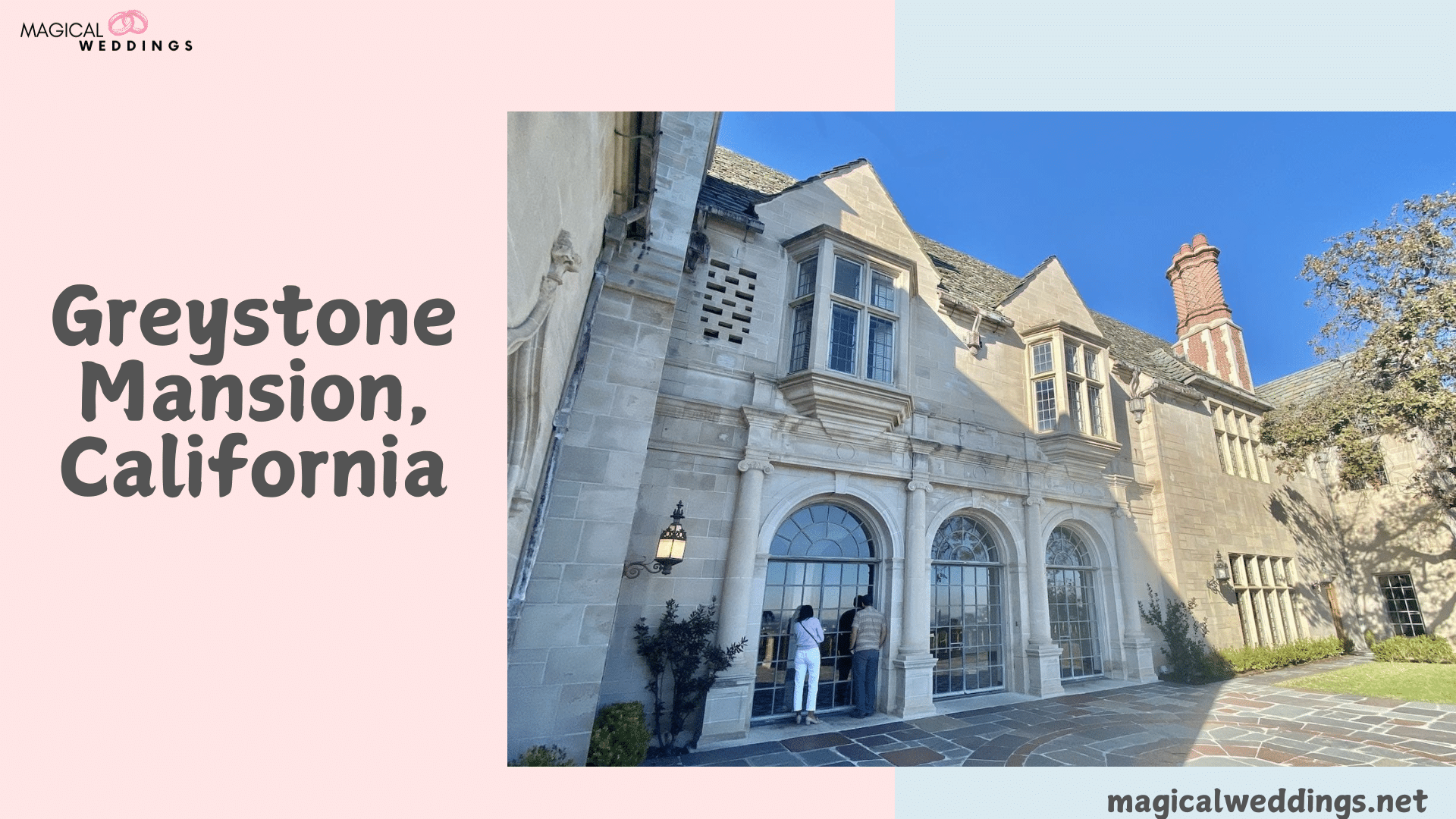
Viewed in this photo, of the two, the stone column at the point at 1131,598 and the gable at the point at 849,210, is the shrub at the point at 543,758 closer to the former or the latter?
the gable at the point at 849,210

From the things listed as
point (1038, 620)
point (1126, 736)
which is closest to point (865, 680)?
point (1126, 736)

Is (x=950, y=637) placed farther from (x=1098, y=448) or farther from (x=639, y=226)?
(x=639, y=226)

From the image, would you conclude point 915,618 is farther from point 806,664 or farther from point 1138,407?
point 1138,407

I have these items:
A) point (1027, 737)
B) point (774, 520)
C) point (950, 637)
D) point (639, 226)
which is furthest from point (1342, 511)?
point (639, 226)

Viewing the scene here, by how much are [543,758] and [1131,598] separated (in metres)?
10.5

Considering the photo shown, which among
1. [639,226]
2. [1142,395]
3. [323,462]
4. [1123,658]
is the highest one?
[1142,395]

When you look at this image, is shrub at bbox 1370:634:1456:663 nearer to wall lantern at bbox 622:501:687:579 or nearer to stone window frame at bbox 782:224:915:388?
stone window frame at bbox 782:224:915:388

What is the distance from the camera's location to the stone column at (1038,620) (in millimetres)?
8023

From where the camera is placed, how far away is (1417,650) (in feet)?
40.3

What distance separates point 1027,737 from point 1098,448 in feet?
18.8

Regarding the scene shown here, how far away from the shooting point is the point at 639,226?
233 inches

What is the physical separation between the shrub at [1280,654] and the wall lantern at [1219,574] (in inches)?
47.1

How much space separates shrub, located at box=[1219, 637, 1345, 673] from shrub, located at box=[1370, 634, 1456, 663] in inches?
28.1

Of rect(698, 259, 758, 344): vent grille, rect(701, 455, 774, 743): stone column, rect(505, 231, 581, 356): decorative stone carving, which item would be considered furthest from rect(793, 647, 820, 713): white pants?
rect(505, 231, 581, 356): decorative stone carving
